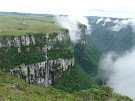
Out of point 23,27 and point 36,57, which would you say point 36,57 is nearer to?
point 36,57

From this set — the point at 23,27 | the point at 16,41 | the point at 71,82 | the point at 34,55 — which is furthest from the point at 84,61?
the point at 16,41

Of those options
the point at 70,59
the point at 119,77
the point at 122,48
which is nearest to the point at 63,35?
the point at 70,59

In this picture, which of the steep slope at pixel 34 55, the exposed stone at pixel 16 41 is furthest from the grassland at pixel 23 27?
the exposed stone at pixel 16 41

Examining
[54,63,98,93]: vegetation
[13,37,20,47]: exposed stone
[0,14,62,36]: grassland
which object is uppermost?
[0,14,62,36]: grassland

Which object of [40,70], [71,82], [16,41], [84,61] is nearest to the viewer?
[16,41]

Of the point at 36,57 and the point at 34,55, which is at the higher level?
the point at 34,55

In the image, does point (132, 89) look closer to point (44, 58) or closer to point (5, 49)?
point (44, 58)

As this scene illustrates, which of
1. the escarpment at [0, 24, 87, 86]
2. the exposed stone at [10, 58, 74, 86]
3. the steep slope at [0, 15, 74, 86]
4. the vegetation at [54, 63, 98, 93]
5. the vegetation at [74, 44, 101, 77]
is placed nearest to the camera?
the escarpment at [0, 24, 87, 86]

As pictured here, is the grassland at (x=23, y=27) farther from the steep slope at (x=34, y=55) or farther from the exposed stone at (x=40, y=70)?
the exposed stone at (x=40, y=70)

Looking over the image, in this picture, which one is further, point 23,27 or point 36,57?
point 23,27

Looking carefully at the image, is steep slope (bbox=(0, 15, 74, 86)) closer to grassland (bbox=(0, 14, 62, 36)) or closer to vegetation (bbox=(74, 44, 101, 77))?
grassland (bbox=(0, 14, 62, 36))

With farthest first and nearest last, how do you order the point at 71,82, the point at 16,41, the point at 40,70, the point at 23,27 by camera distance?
the point at 23,27 → the point at 71,82 → the point at 40,70 → the point at 16,41

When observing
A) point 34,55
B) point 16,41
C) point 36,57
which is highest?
point 16,41

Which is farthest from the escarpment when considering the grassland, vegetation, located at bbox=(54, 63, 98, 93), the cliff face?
the grassland
